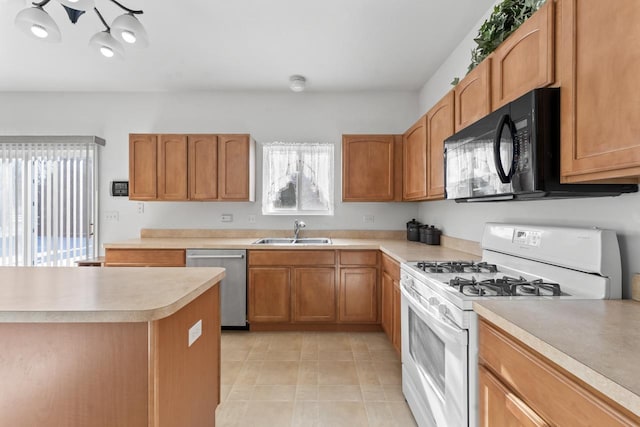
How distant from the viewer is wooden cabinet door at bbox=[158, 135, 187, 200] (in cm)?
338

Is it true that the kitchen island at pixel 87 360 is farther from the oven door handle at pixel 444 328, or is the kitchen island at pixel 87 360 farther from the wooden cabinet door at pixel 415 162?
the wooden cabinet door at pixel 415 162

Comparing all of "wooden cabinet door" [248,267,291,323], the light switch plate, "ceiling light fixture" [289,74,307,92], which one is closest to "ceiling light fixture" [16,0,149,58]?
the light switch plate

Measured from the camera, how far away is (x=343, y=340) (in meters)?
2.97

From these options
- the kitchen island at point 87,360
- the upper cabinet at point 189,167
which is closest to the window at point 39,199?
the upper cabinet at point 189,167

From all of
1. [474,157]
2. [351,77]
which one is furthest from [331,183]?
[474,157]

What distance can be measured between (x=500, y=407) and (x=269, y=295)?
2.36 meters

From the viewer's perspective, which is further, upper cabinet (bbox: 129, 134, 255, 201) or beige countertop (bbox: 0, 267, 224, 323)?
upper cabinet (bbox: 129, 134, 255, 201)

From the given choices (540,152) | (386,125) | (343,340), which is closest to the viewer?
(540,152)

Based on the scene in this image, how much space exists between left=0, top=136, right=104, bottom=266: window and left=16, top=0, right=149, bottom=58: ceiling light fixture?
7.36 feet

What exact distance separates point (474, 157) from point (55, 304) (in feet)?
6.48

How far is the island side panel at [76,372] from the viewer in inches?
42.9

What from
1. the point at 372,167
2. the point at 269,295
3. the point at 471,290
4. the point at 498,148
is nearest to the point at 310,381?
the point at 269,295

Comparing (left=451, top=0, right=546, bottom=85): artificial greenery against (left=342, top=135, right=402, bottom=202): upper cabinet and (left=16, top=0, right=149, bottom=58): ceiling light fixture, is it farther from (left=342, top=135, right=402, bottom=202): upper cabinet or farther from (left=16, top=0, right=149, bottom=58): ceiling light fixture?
(left=16, top=0, right=149, bottom=58): ceiling light fixture

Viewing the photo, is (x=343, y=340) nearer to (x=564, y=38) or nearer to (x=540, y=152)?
(x=540, y=152)
